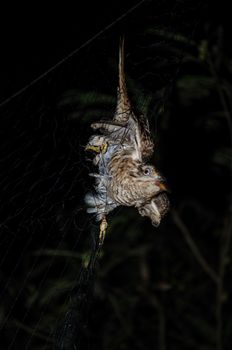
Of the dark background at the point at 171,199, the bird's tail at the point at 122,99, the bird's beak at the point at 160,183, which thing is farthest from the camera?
the dark background at the point at 171,199

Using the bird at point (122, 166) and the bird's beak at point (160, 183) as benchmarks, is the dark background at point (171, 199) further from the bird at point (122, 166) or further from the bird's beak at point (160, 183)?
the bird's beak at point (160, 183)

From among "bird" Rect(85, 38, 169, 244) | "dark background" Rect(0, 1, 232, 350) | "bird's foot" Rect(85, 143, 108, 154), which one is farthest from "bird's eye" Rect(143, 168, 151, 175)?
"dark background" Rect(0, 1, 232, 350)

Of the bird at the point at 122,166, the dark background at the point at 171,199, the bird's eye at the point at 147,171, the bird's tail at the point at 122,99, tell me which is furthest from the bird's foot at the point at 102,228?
the dark background at the point at 171,199

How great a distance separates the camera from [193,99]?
3.76 metres

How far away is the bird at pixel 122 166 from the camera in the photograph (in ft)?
5.82

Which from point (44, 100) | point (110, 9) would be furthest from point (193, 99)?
point (44, 100)

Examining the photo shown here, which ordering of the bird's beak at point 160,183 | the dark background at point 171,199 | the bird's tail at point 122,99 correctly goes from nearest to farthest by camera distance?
the bird's beak at point 160,183, the bird's tail at point 122,99, the dark background at point 171,199

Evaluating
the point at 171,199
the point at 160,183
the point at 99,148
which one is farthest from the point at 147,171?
the point at 171,199

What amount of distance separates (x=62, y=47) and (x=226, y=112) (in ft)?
3.47

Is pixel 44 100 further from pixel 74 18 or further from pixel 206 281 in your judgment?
pixel 206 281

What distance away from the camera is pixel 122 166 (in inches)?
71.9

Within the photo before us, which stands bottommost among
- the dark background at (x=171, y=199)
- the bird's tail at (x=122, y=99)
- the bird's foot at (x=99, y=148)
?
the dark background at (x=171, y=199)

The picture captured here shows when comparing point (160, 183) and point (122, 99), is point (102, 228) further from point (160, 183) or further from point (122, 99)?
point (122, 99)

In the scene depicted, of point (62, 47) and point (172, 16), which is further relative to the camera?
point (62, 47)
